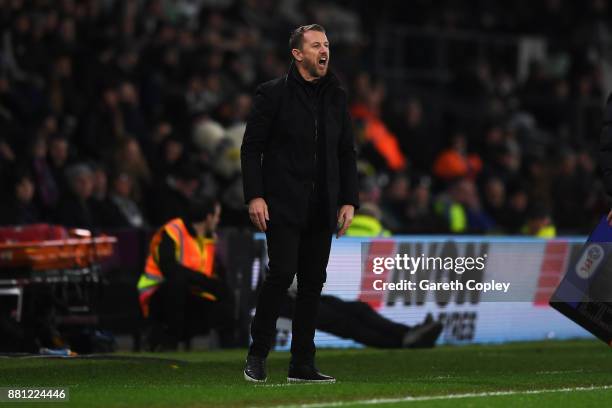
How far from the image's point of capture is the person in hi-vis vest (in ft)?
43.3

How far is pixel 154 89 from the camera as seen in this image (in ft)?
62.2

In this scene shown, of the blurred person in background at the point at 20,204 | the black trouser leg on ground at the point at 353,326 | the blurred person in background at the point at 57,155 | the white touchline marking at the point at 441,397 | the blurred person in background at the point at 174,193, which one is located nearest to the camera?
the white touchline marking at the point at 441,397

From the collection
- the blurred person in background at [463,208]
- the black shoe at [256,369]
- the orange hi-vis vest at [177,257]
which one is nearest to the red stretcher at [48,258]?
the orange hi-vis vest at [177,257]

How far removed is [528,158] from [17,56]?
915cm

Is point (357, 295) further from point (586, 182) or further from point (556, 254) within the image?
point (586, 182)

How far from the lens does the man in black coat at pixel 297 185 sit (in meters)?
8.95

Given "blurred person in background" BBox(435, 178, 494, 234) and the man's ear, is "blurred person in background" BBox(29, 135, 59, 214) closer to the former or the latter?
"blurred person in background" BBox(435, 178, 494, 234)

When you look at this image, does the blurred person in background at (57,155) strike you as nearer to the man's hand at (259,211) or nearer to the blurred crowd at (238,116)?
the blurred crowd at (238,116)

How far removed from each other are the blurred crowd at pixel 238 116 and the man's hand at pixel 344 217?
18.8 ft

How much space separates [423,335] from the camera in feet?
44.7

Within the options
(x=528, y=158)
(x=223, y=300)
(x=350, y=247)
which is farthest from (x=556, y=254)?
(x=528, y=158)

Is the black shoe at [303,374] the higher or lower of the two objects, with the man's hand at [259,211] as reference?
lower

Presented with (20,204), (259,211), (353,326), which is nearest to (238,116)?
(20,204)

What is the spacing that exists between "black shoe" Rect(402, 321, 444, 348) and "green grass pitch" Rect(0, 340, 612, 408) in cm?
32
